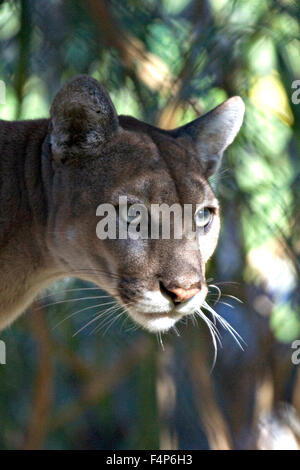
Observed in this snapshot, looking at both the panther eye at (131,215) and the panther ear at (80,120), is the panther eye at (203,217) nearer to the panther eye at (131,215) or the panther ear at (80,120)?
the panther eye at (131,215)

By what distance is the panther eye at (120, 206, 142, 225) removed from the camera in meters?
2.59

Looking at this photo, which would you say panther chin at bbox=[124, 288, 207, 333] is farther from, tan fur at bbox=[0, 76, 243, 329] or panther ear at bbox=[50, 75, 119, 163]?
panther ear at bbox=[50, 75, 119, 163]

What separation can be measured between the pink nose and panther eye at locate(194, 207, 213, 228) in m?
0.28

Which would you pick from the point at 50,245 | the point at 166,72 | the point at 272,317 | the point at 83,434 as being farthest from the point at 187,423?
the point at 50,245

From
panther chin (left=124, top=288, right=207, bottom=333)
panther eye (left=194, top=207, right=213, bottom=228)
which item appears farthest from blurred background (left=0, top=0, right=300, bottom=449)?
panther chin (left=124, top=288, right=207, bottom=333)

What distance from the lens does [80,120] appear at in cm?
274

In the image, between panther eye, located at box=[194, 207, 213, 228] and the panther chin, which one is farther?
panther eye, located at box=[194, 207, 213, 228]

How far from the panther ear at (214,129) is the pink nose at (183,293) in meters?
0.59

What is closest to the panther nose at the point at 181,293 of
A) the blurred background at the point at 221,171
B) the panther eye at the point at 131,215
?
the panther eye at the point at 131,215

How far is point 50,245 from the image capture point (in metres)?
2.86

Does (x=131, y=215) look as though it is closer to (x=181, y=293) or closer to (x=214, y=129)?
(x=181, y=293)

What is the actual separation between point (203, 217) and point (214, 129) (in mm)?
382

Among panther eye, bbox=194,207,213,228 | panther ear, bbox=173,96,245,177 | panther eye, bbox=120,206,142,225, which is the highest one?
panther ear, bbox=173,96,245,177

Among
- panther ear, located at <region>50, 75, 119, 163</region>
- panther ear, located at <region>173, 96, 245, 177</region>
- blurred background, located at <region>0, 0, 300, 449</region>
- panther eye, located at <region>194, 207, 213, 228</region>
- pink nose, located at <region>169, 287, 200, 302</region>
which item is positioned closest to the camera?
pink nose, located at <region>169, 287, 200, 302</region>
